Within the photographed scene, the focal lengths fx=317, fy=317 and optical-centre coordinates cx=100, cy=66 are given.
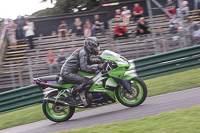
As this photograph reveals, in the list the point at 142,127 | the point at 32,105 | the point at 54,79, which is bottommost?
the point at 32,105

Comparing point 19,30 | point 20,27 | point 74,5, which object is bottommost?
point 19,30

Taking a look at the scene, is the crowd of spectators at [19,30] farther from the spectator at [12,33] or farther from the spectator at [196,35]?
the spectator at [196,35]

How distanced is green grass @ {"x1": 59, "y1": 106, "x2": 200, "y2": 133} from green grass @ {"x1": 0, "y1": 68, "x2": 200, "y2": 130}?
2916 millimetres

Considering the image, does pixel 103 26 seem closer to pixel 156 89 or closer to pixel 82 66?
pixel 156 89

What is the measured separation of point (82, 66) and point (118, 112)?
1263mm

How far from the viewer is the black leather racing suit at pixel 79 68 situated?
272 inches

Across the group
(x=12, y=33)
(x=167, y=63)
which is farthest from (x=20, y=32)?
(x=167, y=63)

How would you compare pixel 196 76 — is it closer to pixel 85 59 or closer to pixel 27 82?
pixel 85 59

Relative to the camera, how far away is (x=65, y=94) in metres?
7.27

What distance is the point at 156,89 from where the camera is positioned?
8.81m

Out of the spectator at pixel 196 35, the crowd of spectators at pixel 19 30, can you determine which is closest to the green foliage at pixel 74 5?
the crowd of spectators at pixel 19 30

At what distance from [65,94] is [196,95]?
9.72 ft

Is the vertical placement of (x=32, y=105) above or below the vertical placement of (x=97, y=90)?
below

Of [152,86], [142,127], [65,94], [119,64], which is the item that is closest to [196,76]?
[152,86]
